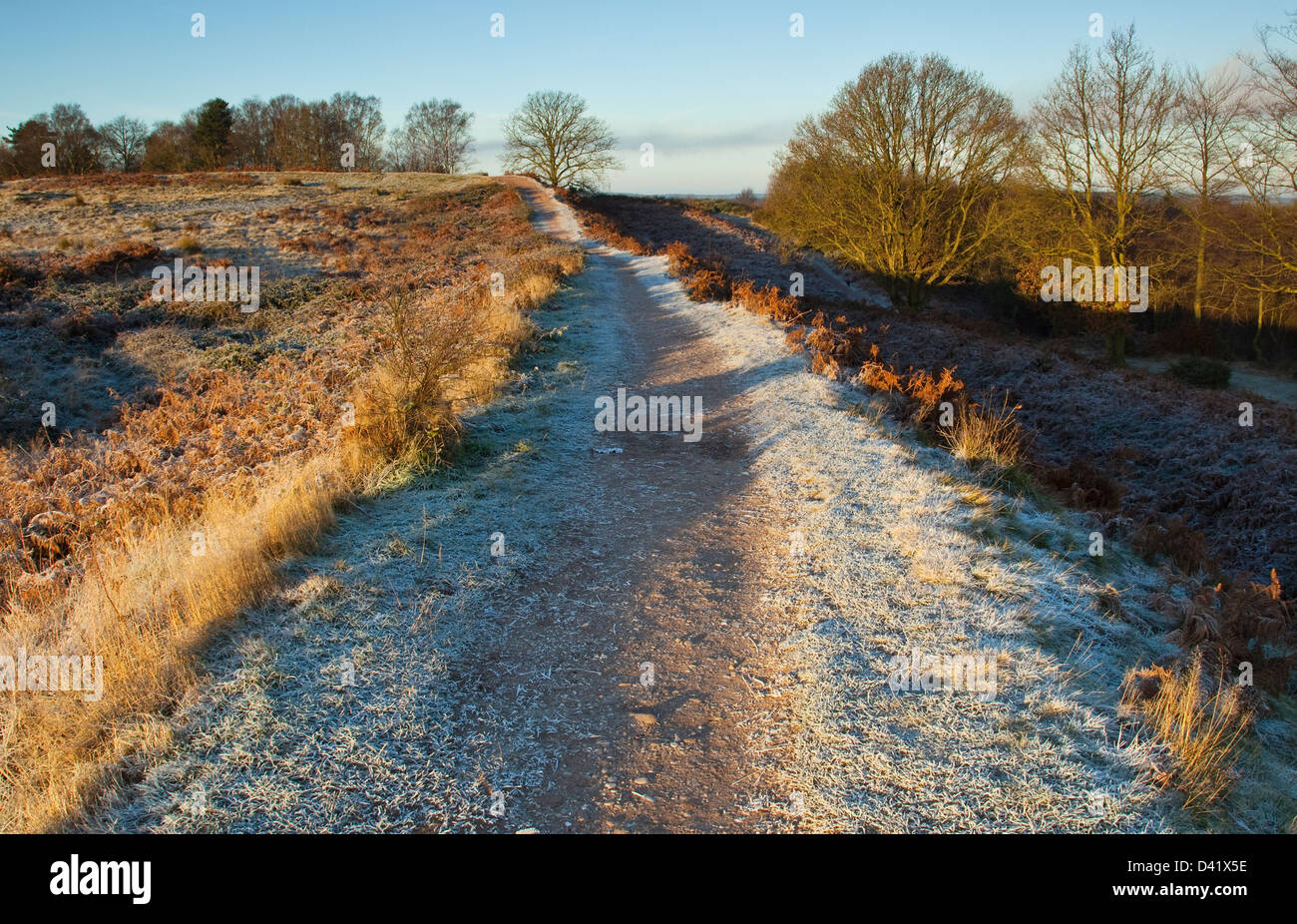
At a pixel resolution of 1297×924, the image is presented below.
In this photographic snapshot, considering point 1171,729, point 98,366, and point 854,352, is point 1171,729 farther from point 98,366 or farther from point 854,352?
point 98,366

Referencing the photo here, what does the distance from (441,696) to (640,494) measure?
10.9 feet

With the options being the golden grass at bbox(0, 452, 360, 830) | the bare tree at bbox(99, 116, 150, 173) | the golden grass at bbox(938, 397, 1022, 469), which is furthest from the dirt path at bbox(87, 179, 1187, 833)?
the bare tree at bbox(99, 116, 150, 173)

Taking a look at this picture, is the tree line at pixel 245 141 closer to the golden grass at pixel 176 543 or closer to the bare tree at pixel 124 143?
the bare tree at pixel 124 143

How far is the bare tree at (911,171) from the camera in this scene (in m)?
22.0

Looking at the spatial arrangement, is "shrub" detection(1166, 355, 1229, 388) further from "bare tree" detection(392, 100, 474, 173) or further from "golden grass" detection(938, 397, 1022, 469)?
"bare tree" detection(392, 100, 474, 173)

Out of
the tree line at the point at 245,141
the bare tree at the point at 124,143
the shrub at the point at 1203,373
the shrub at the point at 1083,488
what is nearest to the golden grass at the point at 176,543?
the shrub at the point at 1083,488

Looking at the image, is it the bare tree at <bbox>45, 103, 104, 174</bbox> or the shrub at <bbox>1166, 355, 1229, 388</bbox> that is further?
the bare tree at <bbox>45, 103, 104, 174</bbox>

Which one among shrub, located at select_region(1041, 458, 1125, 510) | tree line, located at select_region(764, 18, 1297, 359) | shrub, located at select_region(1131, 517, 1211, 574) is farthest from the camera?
tree line, located at select_region(764, 18, 1297, 359)

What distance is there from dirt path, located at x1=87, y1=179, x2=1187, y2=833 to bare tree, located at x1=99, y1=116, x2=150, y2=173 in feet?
202

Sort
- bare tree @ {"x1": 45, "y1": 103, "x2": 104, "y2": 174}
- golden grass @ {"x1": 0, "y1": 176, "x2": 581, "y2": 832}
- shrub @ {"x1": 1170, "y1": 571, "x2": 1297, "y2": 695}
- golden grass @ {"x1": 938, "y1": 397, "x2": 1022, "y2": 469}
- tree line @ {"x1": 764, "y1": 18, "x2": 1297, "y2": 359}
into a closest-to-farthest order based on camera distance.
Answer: golden grass @ {"x1": 0, "y1": 176, "x2": 581, "y2": 832} → shrub @ {"x1": 1170, "y1": 571, "x2": 1297, "y2": 695} → golden grass @ {"x1": 938, "y1": 397, "x2": 1022, "y2": 469} → tree line @ {"x1": 764, "y1": 18, "x2": 1297, "y2": 359} → bare tree @ {"x1": 45, "y1": 103, "x2": 104, "y2": 174}

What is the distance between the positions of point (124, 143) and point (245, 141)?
8470 millimetres

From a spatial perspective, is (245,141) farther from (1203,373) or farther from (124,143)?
(1203,373)

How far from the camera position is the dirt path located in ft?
10.3
